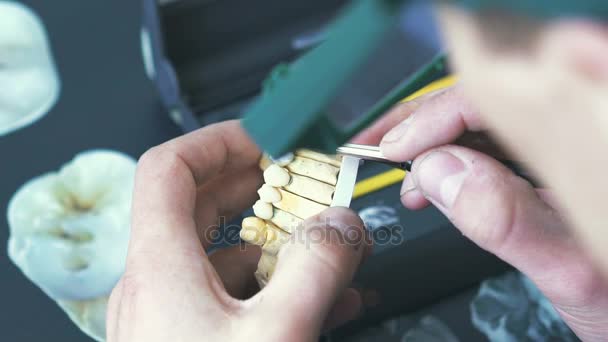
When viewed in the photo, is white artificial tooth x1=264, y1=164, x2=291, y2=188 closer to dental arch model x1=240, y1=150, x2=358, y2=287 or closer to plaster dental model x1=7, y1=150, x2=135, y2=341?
dental arch model x1=240, y1=150, x2=358, y2=287

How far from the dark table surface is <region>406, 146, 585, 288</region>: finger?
0.47 m

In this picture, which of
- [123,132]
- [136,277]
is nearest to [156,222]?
[136,277]

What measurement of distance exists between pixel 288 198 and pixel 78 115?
1.40 ft

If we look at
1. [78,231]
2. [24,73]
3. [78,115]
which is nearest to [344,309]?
[78,231]

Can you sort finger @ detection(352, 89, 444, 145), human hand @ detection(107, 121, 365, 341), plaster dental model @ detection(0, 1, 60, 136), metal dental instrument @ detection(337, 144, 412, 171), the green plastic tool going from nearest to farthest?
the green plastic tool
human hand @ detection(107, 121, 365, 341)
metal dental instrument @ detection(337, 144, 412, 171)
finger @ detection(352, 89, 444, 145)
plaster dental model @ detection(0, 1, 60, 136)

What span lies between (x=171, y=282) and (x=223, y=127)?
200 millimetres

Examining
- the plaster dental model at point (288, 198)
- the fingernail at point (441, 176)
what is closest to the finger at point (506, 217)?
the fingernail at point (441, 176)

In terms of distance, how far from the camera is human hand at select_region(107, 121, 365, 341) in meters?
0.41

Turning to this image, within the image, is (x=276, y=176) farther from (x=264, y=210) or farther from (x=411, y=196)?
(x=411, y=196)

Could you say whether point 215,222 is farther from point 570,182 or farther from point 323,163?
point 570,182

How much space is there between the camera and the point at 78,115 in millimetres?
822

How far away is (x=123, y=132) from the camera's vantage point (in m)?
0.81

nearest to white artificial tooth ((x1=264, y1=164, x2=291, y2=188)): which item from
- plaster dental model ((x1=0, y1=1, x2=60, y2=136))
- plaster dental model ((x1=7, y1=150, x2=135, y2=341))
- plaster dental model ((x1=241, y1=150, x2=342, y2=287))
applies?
plaster dental model ((x1=241, y1=150, x2=342, y2=287))

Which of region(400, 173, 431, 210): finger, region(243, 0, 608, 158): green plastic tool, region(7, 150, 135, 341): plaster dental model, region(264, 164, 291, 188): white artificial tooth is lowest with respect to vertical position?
region(7, 150, 135, 341): plaster dental model
